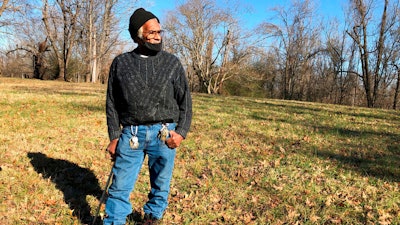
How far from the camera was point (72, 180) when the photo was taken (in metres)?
4.61

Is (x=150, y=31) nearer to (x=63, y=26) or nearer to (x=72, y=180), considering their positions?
(x=72, y=180)

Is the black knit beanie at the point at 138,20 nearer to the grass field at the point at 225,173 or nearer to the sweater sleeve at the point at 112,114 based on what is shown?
the sweater sleeve at the point at 112,114

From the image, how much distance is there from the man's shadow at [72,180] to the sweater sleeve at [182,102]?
5.68 feet

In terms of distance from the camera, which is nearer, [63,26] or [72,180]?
[72,180]

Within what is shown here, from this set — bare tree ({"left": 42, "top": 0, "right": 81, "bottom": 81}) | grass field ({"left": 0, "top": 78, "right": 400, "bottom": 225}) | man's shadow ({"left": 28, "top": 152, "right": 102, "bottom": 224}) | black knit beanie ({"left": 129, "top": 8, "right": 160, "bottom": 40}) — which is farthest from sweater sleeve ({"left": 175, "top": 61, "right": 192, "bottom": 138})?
bare tree ({"left": 42, "top": 0, "right": 81, "bottom": 81})

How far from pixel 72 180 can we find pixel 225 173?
2.45 metres

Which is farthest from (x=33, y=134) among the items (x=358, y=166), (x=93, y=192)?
(x=358, y=166)

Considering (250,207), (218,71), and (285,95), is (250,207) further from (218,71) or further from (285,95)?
(285,95)

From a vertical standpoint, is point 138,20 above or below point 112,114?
above

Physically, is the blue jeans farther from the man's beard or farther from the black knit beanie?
the black knit beanie

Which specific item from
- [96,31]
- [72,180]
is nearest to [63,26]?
[96,31]

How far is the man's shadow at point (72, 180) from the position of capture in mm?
3795

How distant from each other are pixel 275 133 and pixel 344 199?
12.9ft

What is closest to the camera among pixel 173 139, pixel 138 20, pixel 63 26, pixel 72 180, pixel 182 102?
pixel 138 20
